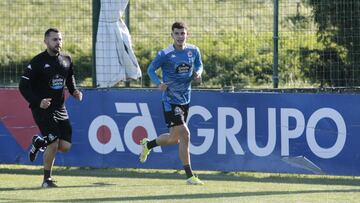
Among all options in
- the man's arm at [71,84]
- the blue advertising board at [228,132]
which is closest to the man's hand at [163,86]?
the man's arm at [71,84]

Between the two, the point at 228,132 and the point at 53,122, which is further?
the point at 228,132

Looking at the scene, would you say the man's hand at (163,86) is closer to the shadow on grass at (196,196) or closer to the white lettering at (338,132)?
the shadow on grass at (196,196)

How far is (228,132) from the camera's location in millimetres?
11914

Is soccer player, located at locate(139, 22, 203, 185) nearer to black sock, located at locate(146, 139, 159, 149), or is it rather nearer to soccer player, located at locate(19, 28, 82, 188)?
black sock, located at locate(146, 139, 159, 149)

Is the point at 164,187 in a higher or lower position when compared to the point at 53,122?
lower

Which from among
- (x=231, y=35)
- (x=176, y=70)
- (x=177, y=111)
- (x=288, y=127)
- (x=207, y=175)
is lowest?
(x=207, y=175)

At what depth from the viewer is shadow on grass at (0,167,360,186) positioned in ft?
38.0

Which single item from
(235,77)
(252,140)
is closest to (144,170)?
(252,140)

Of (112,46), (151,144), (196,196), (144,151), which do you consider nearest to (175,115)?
(151,144)

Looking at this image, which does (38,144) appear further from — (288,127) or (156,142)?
(288,127)

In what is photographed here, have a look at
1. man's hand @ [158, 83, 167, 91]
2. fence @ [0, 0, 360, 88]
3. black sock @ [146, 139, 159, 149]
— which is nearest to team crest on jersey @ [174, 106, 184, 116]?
man's hand @ [158, 83, 167, 91]

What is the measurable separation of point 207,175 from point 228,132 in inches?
26.5

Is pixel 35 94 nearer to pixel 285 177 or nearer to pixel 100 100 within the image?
pixel 100 100

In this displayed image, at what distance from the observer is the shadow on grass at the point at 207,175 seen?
11.6 metres
